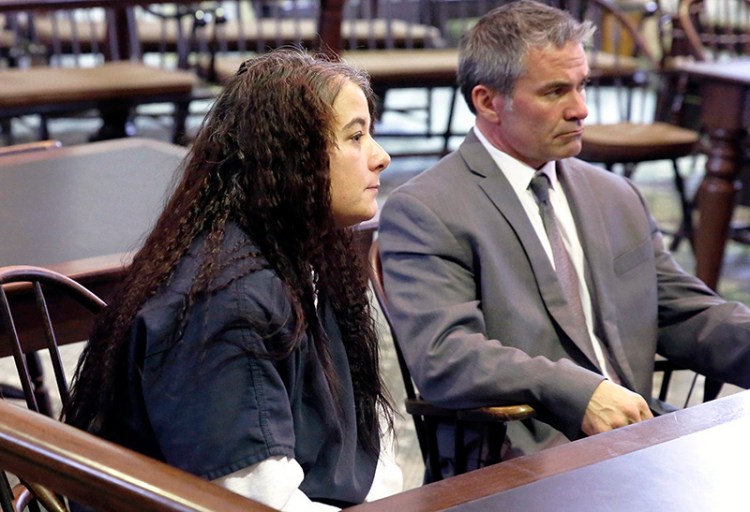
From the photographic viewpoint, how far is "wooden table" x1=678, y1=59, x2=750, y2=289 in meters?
3.54

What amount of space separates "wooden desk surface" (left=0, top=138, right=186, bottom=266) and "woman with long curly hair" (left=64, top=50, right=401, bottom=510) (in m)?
0.47

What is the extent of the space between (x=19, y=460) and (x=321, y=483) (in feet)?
1.96

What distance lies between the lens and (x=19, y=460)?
889mm

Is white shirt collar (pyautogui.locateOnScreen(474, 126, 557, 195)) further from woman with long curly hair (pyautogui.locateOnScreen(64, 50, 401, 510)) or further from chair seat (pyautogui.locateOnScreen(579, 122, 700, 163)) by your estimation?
chair seat (pyautogui.locateOnScreen(579, 122, 700, 163))

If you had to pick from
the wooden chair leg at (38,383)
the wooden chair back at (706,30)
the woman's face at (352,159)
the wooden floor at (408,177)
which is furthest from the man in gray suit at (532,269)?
the wooden chair back at (706,30)

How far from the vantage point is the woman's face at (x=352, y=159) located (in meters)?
1.42

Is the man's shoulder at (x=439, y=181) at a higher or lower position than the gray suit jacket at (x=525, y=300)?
higher

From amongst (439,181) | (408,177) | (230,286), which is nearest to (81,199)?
(439,181)

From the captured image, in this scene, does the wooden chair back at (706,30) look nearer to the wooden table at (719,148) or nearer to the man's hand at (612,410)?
the wooden table at (719,148)

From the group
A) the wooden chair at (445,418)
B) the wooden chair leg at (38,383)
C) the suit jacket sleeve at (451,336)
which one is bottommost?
the wooden chair leg at (38,383)

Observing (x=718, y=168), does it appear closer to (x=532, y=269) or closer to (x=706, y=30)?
(x=532, y=269)

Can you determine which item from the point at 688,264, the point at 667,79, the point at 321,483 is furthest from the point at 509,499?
the point at 667,79

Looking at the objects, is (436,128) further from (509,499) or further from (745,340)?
(509,499)

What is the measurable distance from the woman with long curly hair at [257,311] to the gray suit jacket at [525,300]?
38cm
